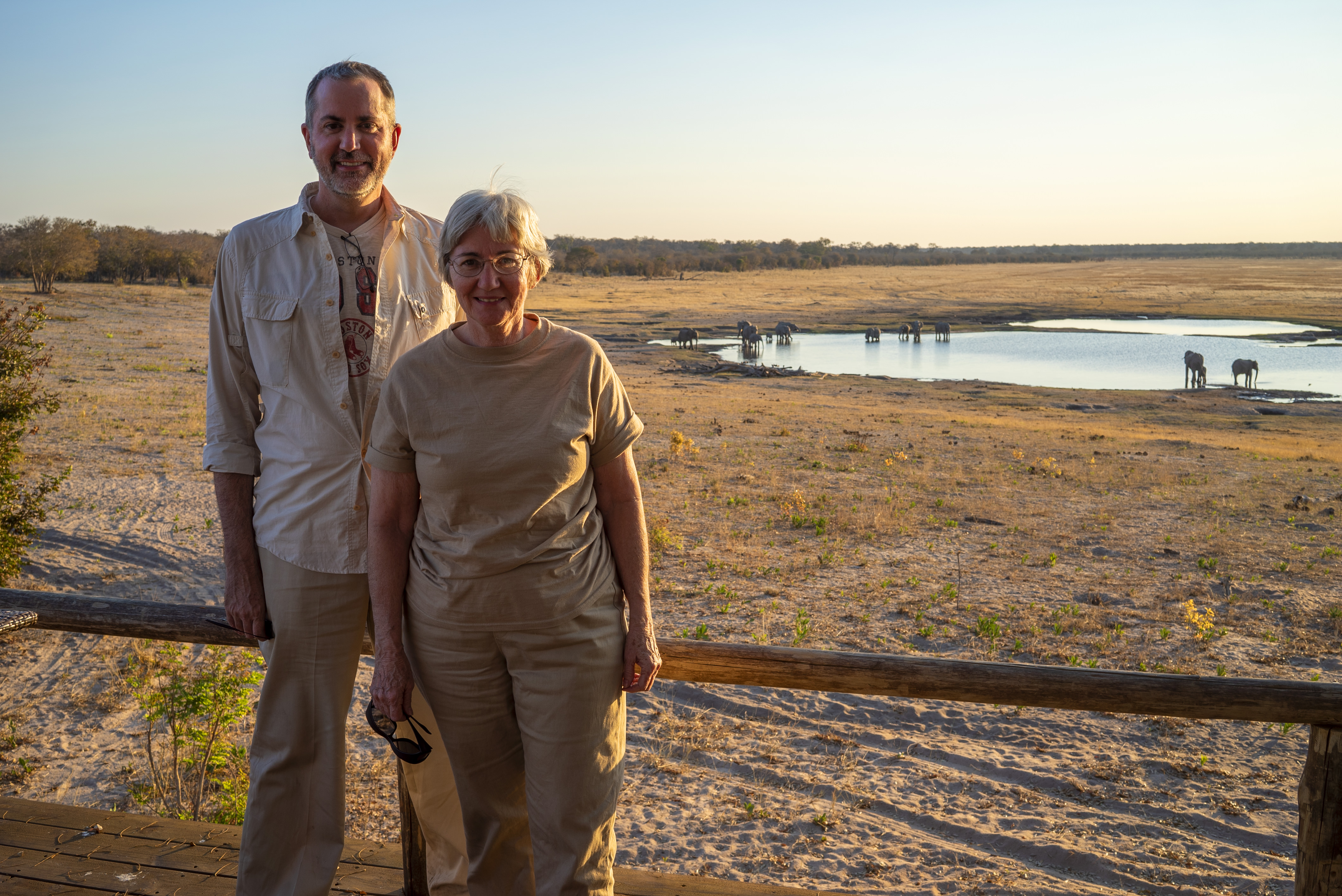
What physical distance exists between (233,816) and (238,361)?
277 cm

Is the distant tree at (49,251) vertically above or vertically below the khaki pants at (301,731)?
above

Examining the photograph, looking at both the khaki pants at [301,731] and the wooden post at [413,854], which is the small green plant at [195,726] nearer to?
the wooden post at [413,854]

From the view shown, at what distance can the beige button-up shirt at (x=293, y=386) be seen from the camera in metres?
2.54

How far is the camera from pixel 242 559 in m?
2.60

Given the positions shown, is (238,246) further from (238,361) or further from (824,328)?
(824,328)

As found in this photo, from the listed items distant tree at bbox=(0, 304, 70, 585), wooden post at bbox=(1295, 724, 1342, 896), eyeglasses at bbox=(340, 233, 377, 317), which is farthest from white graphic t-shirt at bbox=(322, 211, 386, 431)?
distant tree at bbox=(0, 304, 70, 585)

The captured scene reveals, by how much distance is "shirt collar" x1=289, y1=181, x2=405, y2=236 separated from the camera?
2.58 metres

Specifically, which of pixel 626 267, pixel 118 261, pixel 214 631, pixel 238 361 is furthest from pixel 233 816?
pixel 626 267

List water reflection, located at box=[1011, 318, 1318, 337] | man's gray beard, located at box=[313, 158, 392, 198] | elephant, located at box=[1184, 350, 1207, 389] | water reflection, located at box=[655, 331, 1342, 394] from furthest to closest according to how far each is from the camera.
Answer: water reflection, located at box=[1011, 318, 1318, 337]
water reflection, located at box=[655, 331, 1342, 394]
elephant, located at box=[1184, 350, 1207, 389]
man's gray beard, located at box=[313, 158, 392, 198]

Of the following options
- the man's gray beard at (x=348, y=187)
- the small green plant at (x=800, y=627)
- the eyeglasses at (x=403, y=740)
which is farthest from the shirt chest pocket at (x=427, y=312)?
the small green plant at (x=800, y=627)

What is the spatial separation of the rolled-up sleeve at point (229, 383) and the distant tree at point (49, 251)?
4561cm

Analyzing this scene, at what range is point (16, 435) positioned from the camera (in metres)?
7.73

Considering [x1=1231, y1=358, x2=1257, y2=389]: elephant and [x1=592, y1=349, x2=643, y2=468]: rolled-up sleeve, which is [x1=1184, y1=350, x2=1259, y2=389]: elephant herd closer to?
[x1=1231, y1=358, x2=1257, y2=389]: elephant

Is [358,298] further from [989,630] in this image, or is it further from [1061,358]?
[1061,358]
